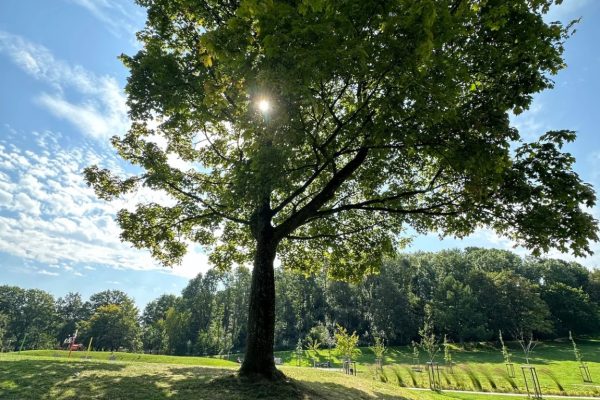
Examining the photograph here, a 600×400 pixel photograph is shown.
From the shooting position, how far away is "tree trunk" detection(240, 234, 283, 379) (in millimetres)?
9891

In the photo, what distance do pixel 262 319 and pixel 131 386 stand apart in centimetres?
384

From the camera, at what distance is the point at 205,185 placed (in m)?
13.3

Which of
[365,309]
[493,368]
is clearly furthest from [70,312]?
[493,368]

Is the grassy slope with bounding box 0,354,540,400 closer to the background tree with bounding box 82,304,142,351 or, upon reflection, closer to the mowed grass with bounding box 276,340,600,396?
the mowed grass with bounding box 276,340,600,396

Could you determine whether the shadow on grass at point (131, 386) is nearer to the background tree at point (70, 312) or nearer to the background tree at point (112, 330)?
the background tree at point (112, 330)

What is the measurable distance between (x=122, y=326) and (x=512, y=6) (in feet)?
288

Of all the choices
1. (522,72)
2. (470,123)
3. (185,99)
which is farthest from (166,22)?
(522,72)

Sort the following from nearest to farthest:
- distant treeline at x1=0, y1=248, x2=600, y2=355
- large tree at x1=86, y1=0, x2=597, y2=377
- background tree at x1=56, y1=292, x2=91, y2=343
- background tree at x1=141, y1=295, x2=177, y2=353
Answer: large tree at x1=86, y1=0, x2=597, y2=377
distant treeline at x1=0, y1=248, x2=600, y2=355
background tree at x1=141, y1=295, x2=177, y2=353
background tree at x1=56, y1=292, x2=91, y2=343

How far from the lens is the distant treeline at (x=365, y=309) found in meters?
68.1

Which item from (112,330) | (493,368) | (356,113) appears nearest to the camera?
(356,113)

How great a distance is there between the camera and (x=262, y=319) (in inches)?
408

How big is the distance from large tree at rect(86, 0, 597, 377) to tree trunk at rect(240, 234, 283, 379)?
4 cm

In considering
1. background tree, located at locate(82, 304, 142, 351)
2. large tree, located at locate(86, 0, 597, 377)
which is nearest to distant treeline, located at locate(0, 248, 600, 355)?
background tree, located at locate(82, 304, 142, 351)

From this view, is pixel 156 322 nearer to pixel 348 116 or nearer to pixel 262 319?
pixel 262 319
